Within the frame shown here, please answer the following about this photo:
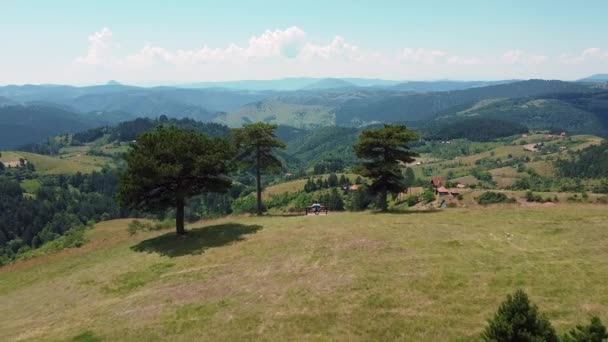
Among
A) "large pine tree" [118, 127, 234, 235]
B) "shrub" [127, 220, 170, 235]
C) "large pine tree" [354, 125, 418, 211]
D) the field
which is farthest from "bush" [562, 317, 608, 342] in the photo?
"shrub" [127, 220, 170, 235]

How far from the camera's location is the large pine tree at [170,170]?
4062 centimetres

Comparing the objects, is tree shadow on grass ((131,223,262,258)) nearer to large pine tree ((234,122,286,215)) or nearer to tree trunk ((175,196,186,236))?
tree trunk ((175,196,186,236))

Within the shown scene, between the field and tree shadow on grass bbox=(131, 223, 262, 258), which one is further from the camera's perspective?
tree shadow on grass bbox=(131, 223, 262, 258)

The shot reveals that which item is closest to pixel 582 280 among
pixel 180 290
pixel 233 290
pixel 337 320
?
pixel 337 320

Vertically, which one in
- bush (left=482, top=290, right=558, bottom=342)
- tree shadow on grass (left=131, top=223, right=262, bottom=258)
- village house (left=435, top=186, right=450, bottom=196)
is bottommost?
village house (left=435, top=186, right=450, bottom=196)

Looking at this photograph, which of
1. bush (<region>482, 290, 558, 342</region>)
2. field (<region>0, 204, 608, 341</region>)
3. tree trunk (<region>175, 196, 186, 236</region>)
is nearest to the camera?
bush (<region>482, 290, 558, 342</region>)

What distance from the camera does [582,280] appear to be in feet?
77.9

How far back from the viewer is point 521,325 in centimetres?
1469

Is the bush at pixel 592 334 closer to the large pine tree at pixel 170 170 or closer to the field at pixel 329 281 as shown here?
the field at pixel 329 281

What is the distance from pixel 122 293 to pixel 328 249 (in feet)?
51.2

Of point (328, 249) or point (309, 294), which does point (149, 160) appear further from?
point (309, 294)

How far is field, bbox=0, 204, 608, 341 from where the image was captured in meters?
21.8

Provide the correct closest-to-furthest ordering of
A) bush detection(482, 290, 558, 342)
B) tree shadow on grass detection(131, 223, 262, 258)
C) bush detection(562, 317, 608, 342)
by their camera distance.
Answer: bush detection(562, 317, 608, 342)
bush detection(482, 290, 558, 342)
tree shadow on grass detection(131, 223, 262, 258)

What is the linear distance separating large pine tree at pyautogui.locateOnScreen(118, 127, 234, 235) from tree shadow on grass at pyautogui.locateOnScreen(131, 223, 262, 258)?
2.13 m
